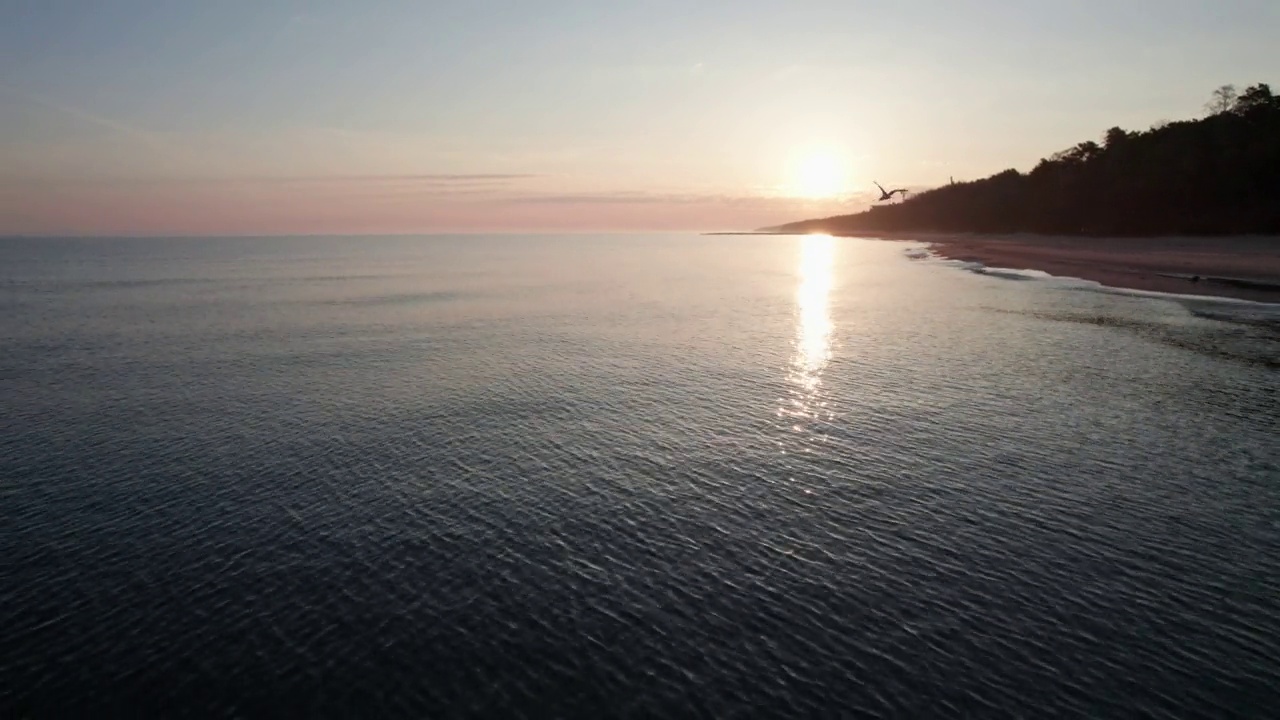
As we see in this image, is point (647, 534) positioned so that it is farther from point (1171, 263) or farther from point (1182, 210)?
point (1182, 210)

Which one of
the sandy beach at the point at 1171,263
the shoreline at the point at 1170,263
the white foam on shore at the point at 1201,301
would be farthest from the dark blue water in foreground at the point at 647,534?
the sandy beach at the point at 1171,263

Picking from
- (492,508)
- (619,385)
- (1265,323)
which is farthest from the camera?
(1265,323)

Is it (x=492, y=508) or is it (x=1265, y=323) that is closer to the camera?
(x=492, y=508)

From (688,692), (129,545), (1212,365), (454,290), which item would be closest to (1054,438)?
(1212,365)

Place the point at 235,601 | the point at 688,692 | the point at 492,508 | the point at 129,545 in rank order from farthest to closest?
the point at 492,508 → the point at 129,545 → the point at 235,601 → the point at 688,692

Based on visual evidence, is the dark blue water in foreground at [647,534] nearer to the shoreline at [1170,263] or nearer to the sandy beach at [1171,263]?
the shoreline at [1170,263]

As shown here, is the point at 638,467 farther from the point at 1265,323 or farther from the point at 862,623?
the point at 1265,323

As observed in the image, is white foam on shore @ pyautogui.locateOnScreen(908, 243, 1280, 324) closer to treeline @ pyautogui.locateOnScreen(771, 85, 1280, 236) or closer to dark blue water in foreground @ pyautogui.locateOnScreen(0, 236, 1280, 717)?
dark blue water in foreground @ pyautogui.locateOnScreen(0, 236, 1280, 717)

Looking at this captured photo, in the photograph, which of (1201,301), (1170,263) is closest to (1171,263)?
(1170,263)
